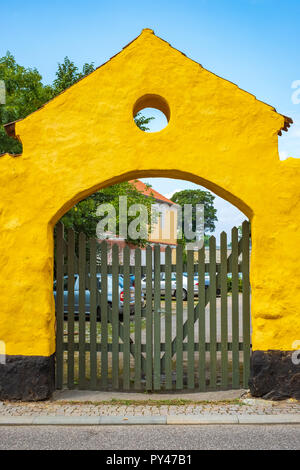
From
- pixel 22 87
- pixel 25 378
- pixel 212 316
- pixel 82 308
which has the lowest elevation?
pixel 25 378

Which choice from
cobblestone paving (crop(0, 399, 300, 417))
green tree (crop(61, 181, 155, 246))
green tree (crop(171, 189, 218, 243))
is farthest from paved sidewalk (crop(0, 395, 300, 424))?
green tree (crop(171, 189, 218, 243))

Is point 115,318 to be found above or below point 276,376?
above

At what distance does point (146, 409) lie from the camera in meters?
5.16

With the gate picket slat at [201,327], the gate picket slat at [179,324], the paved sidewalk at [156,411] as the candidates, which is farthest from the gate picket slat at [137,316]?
the gate picket slat at [201,327]

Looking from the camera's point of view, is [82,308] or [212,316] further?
[82,308]

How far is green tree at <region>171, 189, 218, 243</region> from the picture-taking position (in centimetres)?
5694

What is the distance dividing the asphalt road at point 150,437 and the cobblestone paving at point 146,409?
0.34 meters

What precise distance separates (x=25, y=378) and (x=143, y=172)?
3.01 m

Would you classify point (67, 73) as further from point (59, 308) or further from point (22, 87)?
point (59, 308)

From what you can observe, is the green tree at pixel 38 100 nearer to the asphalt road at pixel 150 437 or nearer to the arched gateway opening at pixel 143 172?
the arched gateway opening at pixel 143 172

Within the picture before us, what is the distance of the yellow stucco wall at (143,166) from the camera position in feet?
18.2

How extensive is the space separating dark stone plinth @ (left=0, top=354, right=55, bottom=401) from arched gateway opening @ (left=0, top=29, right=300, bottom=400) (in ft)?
0.04

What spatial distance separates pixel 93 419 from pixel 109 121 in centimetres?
358

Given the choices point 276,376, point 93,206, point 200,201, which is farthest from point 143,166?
point 200,201
